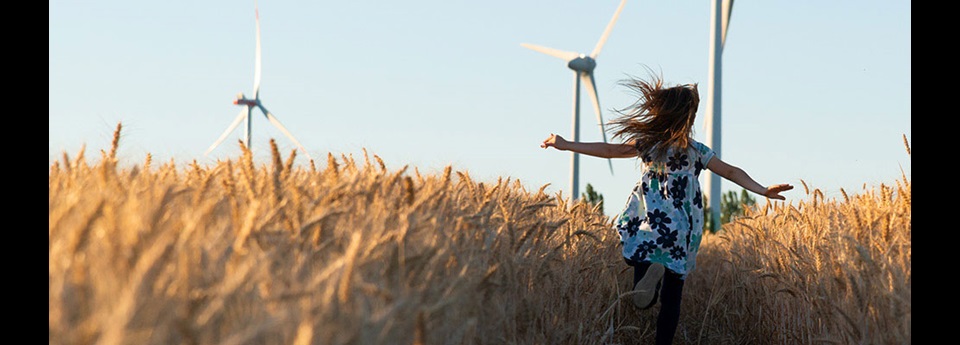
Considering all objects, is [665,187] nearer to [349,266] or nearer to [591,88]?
[349,266]

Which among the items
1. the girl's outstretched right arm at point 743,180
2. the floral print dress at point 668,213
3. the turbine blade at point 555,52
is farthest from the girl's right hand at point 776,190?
the turbine blade at point 555,52

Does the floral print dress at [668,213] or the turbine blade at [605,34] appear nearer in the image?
the floral print dress at [668,213]

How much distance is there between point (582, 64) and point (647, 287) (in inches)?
772

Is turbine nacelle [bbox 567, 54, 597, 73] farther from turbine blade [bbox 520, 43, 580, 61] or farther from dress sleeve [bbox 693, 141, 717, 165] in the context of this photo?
dress sleeve [bbox 693, 141, 717, 165]

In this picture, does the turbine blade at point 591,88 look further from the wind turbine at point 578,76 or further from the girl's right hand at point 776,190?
the girl's right hand at point 776,190

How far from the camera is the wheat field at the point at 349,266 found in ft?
6.58

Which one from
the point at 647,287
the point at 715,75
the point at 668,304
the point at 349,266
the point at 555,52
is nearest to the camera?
the point at 349,266

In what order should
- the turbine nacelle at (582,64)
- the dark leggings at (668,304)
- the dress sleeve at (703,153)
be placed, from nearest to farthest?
the dark leggings at (668,304)
the dress sleeve at (703,153)
the turbine nacelle at (582,64)

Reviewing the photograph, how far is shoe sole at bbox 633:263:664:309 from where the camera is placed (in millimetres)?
5652

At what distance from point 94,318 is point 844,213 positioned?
6270mm

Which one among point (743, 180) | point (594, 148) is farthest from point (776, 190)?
point (594, 148)

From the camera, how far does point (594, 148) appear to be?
6.09m

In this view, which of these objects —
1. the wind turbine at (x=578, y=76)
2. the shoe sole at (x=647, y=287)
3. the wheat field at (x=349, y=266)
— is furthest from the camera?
the wind turbine at (x=578, y=76)
